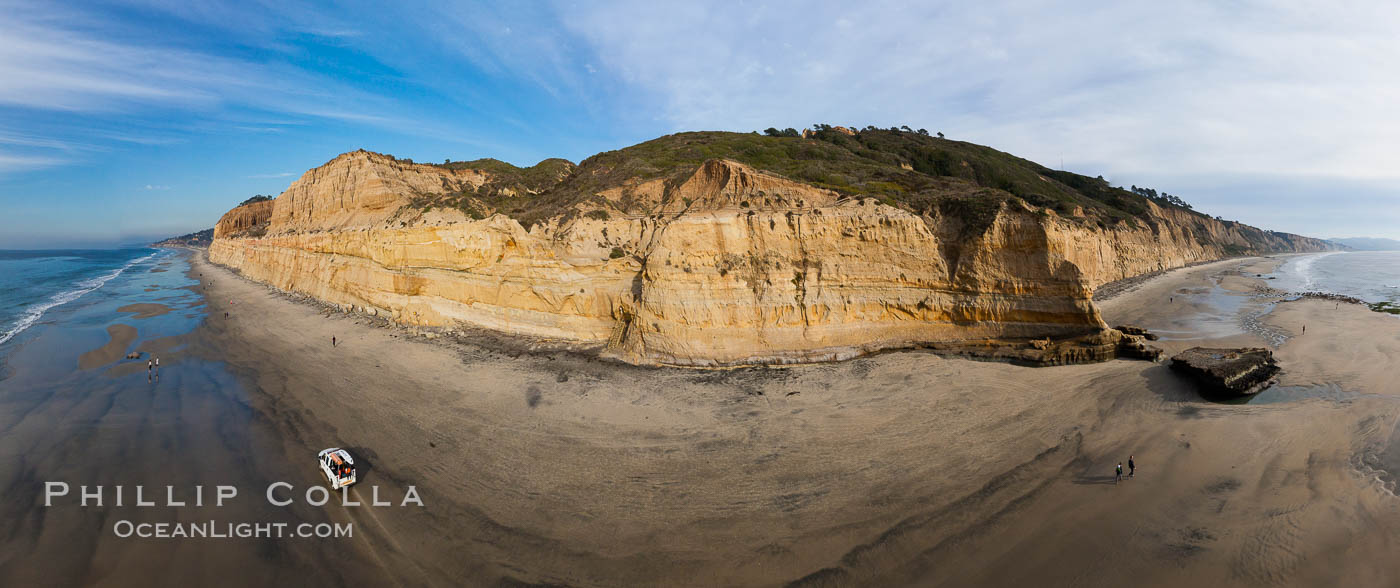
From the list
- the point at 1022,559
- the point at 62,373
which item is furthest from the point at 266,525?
the point at 62,373

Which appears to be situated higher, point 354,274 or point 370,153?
point 370,153

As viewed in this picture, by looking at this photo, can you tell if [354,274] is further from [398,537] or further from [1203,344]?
[1203,344]

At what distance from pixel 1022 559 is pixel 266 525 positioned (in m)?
15.4

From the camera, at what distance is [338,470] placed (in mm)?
10539

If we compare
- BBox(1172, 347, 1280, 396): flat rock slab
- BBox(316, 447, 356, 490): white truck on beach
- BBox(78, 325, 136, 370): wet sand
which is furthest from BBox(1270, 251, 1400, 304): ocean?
BBox(78, 325, 136, 370): wet sand

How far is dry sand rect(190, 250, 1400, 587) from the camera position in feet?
28.0

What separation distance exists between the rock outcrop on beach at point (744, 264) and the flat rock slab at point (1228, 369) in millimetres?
2293

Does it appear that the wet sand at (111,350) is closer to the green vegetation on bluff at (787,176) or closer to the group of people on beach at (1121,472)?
the green vegetation on bluff at (787,176)

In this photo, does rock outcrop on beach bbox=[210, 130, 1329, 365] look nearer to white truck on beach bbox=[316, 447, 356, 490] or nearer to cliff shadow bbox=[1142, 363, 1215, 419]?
cliff shadow bbox=[1142, 363, 1215, 419]

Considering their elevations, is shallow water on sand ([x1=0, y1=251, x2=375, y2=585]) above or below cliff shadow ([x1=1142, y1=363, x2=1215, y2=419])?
below

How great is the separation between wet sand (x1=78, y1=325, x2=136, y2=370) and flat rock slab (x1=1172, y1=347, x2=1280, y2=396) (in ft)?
147

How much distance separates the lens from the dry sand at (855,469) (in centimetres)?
853

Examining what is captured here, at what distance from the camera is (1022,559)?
849 cm

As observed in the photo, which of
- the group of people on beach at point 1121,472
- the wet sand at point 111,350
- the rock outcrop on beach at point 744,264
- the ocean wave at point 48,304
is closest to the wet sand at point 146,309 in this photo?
the ocean wave at point 48,304
